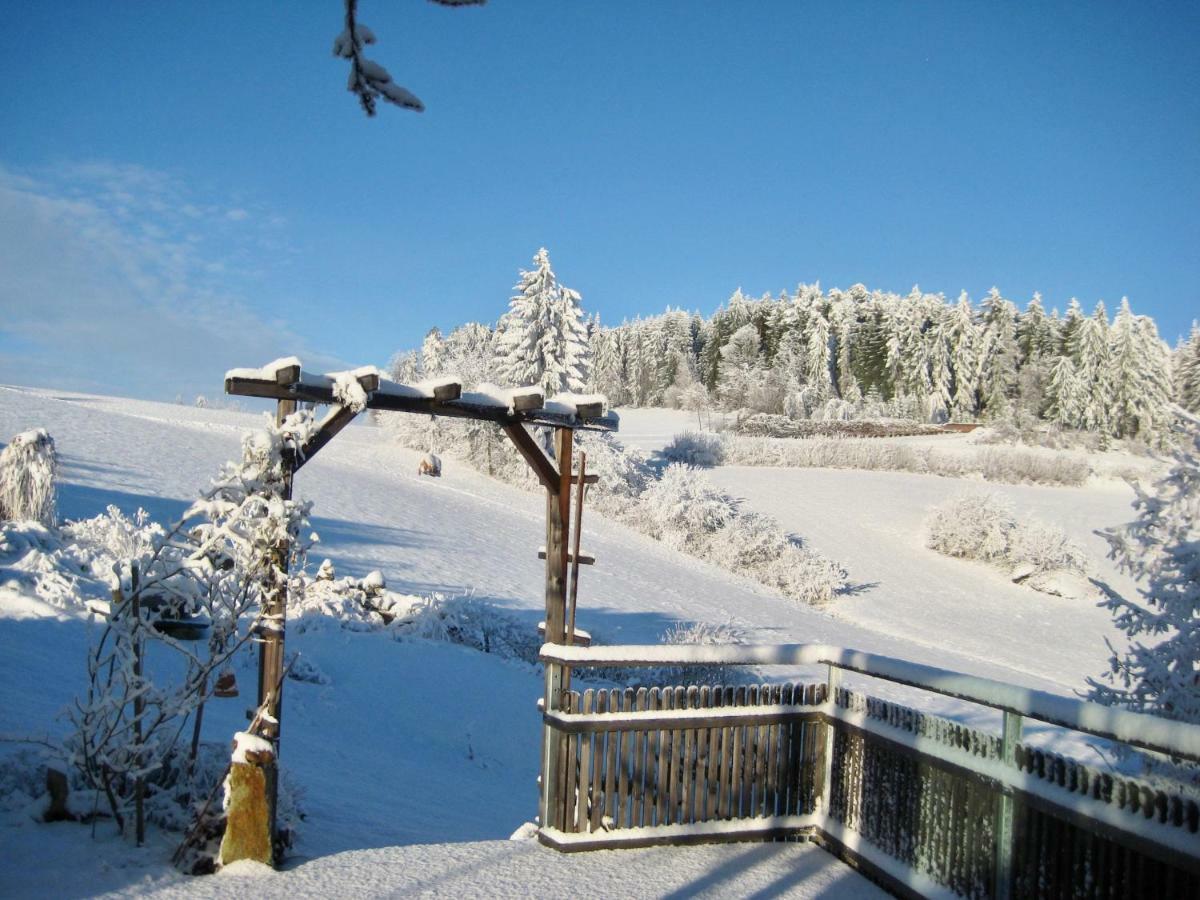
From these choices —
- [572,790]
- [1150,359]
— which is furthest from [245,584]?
[1150,359]

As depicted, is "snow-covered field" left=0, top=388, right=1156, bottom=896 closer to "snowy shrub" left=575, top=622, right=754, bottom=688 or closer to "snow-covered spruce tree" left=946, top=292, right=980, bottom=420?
"snowy shrub" left=575, top=622, right=754, bottom=688

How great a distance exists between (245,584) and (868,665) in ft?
10.7

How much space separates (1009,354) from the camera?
62000 millimetres

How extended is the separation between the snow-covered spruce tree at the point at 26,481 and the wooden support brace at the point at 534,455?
7409mm

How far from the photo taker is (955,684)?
3.93 metres

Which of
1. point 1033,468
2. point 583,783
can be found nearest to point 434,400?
point 583,783

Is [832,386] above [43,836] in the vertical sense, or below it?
above

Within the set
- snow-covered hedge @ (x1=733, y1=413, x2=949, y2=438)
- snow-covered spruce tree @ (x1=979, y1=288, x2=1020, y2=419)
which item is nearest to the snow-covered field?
snow-covered hedge @ (x1=733, y1=413, x2=949, y2=438)

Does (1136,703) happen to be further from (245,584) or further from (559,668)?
(245,584)

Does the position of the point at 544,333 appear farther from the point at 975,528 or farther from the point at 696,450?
the point at 975,528

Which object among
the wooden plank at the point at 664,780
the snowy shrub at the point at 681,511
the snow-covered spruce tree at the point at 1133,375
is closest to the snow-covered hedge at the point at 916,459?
the snowy shrub at the point at 681,511

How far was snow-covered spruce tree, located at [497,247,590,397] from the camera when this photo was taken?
108 feet

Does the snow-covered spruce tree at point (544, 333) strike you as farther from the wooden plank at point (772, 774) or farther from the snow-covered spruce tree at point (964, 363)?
the snow-covered spruce tree at point (964, 363)

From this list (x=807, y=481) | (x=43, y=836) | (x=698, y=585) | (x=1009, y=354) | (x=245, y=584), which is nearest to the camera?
(x=43, y=836)
